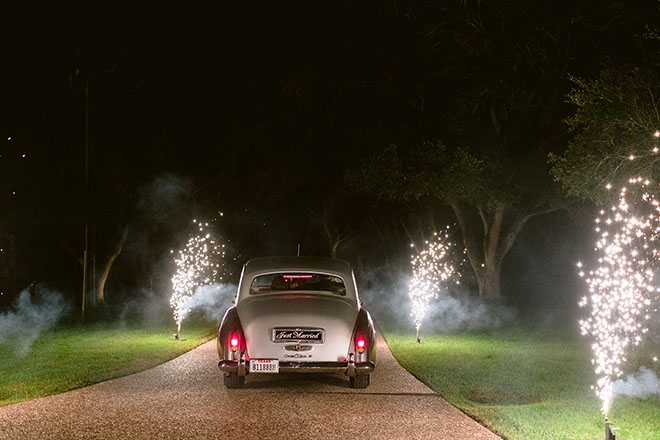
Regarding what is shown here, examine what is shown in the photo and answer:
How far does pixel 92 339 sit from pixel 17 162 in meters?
8.52

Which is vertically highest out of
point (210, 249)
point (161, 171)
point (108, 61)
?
point (108, 61)

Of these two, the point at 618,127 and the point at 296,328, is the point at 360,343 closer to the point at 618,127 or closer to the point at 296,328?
the point at 296,328

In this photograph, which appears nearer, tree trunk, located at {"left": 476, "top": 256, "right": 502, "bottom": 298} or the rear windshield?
the rear windshield

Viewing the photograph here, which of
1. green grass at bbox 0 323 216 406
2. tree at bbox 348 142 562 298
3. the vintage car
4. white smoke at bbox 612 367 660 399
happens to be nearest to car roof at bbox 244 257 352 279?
the vintage car

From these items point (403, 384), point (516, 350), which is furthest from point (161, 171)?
point (403, 384)

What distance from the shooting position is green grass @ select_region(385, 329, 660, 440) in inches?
347

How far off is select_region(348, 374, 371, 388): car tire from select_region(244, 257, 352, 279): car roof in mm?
1683

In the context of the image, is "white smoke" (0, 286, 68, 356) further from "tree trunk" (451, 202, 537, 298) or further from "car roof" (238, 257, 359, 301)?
"tree trunk" (451, 202, 537, 298)

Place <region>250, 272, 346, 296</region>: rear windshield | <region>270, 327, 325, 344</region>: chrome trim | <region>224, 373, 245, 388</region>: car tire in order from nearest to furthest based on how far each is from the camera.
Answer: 1. <region>270, 327, 325, 344</region>: chrome trim
2. <region>224, 373, 245, 388</region>: car tire
3. <region>250, 272, 346, 296</region>: rear windshield

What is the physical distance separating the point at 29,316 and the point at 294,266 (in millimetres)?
18555

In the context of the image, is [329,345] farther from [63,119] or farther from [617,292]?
[63,119]

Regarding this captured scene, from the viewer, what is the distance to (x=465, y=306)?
3225 cm

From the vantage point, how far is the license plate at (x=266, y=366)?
10.5 m

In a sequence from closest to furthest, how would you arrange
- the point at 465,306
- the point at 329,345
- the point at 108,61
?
the point at 329,345
the point at 108,61
the point at 465,306
